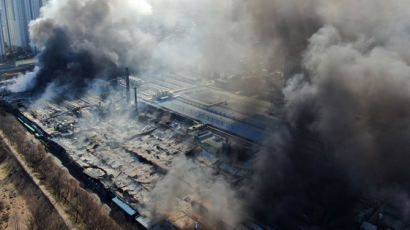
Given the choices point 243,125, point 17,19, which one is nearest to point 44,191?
point 243,125

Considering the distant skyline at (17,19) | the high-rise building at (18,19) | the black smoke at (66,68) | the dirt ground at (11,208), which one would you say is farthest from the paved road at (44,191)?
the high-rise building at (18,19)

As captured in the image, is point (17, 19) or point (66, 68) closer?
point (66, 68)

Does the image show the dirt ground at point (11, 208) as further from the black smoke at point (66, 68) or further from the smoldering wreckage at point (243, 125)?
the black smoke at point (66, 68)

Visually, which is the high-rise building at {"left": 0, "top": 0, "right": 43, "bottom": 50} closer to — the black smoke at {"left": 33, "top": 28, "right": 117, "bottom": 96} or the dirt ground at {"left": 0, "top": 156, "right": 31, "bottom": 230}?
the black smoke at {"left": 33, "top": 28, "right": 117, "bottom": 96}

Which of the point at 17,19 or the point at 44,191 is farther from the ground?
the point at 17,19

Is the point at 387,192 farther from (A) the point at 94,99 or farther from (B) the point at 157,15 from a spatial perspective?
(B) the point at 157,15

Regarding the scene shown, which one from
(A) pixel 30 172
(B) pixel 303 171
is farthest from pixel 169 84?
(B) pixel 303 171

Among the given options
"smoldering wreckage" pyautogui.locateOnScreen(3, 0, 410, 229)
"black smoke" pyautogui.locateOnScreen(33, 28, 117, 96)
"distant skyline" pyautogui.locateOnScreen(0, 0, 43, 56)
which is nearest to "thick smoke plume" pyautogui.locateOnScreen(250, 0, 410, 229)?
"smoldering wreckage" pyautogui.locateOnScreen(3, 0, 410, 229)

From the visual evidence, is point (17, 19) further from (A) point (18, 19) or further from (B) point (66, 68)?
(B) point (66, 68)
